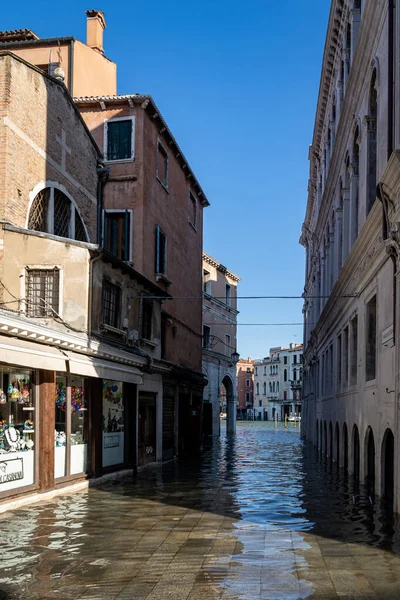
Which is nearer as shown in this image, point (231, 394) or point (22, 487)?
point (22, 487)

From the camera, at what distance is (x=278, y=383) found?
123m

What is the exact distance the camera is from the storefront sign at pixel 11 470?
39.1 ft

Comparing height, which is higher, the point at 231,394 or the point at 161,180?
the point at 161,180

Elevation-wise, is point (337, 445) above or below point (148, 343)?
below

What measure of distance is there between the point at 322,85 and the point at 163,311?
1232 centimetres

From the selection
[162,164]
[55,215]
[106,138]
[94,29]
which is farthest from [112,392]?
[94,29]

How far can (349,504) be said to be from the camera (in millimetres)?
13320

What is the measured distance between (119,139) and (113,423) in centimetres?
942

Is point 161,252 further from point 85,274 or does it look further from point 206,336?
point 206,336

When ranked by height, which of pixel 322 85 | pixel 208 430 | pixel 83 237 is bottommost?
pixel 208 430

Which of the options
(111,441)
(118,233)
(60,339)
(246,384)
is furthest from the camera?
(246,384)

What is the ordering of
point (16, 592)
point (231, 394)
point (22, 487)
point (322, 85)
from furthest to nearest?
point (231, 394) < point (322, 85) < point (22, 487) < point (16, 592)

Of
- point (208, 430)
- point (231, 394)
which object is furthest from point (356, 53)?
point (231, 394)

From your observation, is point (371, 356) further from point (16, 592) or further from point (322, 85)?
point (322, 85)
